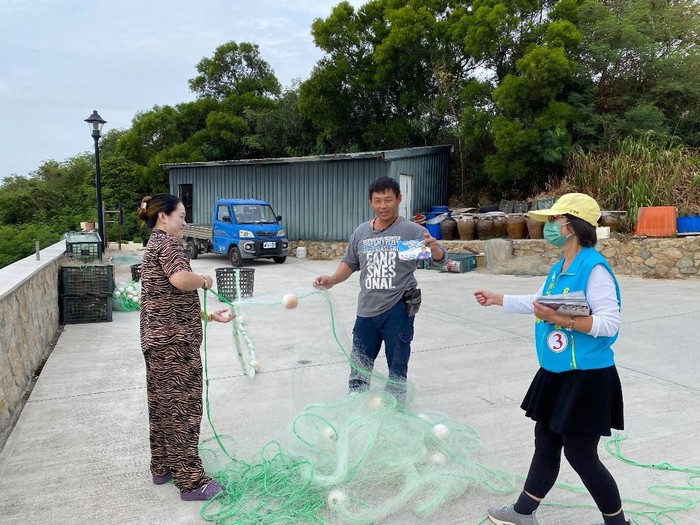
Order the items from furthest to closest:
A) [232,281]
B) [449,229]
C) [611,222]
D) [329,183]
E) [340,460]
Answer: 1. [329,183]
2. [449,229]
3. [611,222]
4. [232,281]
5. [340,460]

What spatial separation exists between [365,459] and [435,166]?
15.4 meters

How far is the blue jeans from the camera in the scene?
3.25 m

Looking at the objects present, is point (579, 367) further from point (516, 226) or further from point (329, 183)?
point (329, 183)

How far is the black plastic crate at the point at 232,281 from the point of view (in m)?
8.09

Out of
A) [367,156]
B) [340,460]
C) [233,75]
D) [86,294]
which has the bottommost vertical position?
[340,460]

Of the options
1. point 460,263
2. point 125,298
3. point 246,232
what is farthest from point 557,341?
point 246,232

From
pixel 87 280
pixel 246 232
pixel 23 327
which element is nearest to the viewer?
pixel 23 327

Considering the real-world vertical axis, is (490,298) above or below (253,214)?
below

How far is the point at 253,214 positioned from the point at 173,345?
1208 centimetres

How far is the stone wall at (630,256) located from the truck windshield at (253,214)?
507cm

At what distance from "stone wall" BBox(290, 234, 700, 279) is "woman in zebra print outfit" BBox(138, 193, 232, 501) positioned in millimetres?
10364

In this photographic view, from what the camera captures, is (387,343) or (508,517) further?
(387,343)

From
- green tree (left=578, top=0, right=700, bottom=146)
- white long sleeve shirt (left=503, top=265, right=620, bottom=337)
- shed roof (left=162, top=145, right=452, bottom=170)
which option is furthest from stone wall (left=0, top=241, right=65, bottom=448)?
green tree (left=578, top=0, right=700, bottom=146)

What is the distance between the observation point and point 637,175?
497 inches
